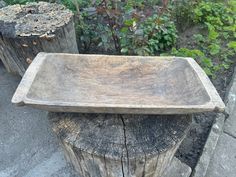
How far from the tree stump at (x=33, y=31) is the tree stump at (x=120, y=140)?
37.1 inches

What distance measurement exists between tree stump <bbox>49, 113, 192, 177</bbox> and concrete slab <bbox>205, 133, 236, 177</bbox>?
807 mm

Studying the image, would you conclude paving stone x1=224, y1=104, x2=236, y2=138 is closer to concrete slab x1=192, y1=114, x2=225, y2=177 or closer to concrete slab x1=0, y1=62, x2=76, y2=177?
concrete slab x1=192, y1=114, x2=225, y2=177

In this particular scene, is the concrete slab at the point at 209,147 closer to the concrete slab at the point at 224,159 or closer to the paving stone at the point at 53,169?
the concrete slab at the point at 224,159

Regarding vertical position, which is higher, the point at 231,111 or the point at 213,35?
the point at 213,35

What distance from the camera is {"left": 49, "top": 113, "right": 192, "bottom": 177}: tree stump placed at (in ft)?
4.82

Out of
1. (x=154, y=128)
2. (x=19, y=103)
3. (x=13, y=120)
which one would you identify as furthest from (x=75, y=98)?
(x=13, y=120)

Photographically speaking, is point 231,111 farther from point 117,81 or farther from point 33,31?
point 33,31

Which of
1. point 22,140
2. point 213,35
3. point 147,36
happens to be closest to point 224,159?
point 147,36

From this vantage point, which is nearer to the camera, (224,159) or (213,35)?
(224,159)

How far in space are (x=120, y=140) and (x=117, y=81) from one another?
19.9 inches

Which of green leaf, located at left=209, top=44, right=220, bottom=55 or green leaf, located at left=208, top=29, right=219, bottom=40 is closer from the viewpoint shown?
green leaf, located at left=209, top=44, right=220, bottom=55

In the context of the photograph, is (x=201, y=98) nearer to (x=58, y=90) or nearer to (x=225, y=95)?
(x=58, y=90)

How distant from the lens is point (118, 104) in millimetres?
1356

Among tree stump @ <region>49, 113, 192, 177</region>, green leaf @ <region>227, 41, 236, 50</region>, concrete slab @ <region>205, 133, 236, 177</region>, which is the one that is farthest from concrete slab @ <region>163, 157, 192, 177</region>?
green leaf @ <region>227, 41, 236, 50</region>
